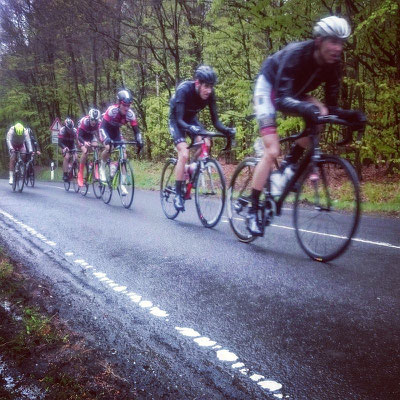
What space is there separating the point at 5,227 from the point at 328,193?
15.5 ft

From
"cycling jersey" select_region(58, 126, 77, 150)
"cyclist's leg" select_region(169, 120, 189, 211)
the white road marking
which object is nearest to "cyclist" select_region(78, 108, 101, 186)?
"cycling jersey" select_region(58, 126, 77, 150)

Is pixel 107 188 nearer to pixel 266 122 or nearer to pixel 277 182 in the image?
pixel 277 182

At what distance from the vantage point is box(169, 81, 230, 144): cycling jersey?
5.87m

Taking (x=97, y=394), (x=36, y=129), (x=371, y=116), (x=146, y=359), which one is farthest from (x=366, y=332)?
(x=36, y=129)

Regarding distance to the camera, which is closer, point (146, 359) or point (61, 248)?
point (146, 359)

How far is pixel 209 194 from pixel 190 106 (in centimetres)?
130

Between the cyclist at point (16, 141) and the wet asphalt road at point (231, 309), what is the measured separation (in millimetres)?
9107

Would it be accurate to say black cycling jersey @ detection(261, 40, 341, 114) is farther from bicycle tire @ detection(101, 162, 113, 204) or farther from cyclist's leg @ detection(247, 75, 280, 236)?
bicycle tire @ detection(101, 162, 113, 204)

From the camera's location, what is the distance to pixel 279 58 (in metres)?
4.10

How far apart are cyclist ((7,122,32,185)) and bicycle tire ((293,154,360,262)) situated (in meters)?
11.8

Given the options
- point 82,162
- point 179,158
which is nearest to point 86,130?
point 82,162

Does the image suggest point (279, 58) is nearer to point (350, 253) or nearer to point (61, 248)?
point (350, 253)

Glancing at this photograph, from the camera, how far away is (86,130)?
1221 centimetres

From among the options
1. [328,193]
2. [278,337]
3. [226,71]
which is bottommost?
[278,337]
